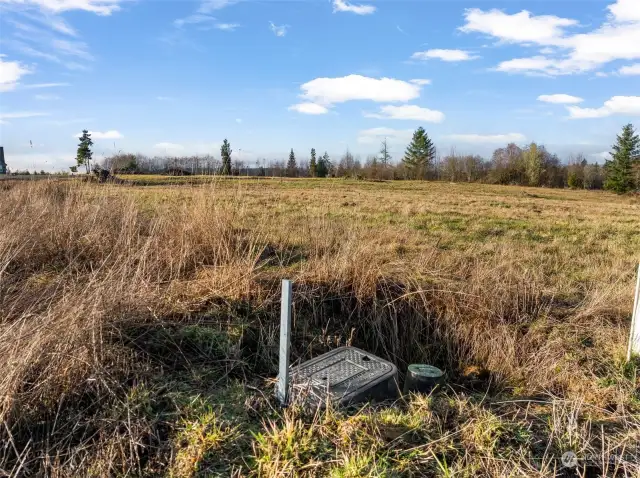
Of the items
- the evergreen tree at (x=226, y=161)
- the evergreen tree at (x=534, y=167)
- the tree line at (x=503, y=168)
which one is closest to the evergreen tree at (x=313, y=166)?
the tree line at (x=503, y=168)

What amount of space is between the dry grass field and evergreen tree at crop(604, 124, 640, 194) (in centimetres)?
4714

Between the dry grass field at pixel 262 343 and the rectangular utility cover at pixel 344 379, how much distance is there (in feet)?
0.43

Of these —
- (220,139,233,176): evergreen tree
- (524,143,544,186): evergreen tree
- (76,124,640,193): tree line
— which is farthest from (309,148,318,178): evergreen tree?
(220,139,233,176): evergreen tree

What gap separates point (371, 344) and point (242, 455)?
2318 millimetres

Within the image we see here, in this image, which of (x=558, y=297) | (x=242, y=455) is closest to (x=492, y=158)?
(x=558, y=297)

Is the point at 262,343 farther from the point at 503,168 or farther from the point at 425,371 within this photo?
the point at 503,168

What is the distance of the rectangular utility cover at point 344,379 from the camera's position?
8.82ft

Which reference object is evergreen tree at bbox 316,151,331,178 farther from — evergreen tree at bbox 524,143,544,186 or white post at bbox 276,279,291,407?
white post at bbox 276,279,291,407

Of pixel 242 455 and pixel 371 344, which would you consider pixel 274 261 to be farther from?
pixel 242 455

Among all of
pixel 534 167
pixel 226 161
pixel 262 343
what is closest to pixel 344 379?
pixel 262 343

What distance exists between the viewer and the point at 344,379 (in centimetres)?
297

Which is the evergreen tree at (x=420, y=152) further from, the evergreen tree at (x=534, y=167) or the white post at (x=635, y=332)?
the white post at (x=635, y=332)

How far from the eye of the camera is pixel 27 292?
11.5ft

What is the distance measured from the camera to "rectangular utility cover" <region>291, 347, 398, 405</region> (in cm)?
269
